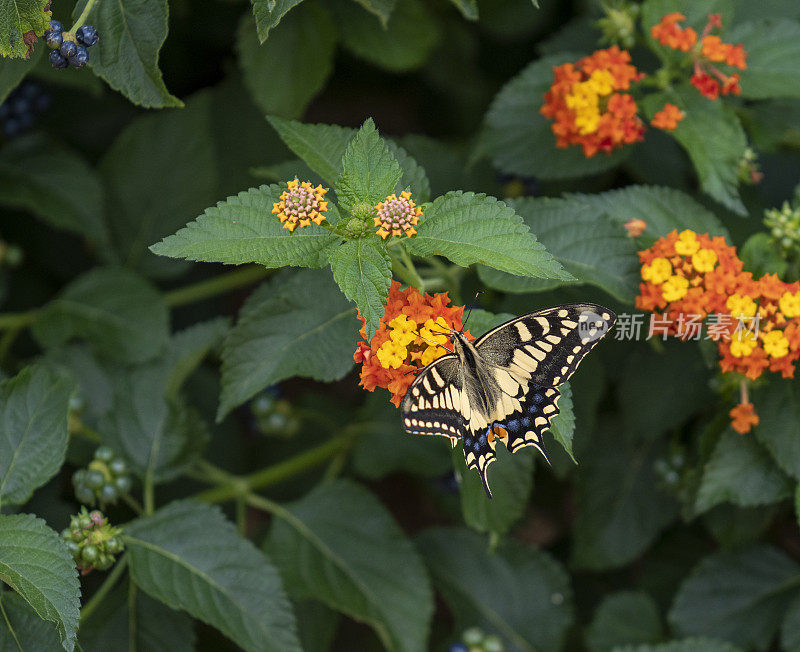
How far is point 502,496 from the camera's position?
6.86ft

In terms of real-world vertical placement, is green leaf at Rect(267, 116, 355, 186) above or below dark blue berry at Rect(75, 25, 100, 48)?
below

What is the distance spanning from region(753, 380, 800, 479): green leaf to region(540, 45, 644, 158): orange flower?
80 cm

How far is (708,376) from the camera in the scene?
248 cm

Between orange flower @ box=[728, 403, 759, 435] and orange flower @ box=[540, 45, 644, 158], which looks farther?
orange flower @ box=[540, 45, 644, 158]

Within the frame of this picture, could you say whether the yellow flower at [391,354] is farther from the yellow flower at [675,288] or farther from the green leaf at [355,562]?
the green leaf at [355,562]

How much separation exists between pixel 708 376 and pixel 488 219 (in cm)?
128

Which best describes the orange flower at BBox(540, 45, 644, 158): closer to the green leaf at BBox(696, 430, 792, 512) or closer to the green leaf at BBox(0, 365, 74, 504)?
the green leaf at BBox(696, 430, 792, 512)

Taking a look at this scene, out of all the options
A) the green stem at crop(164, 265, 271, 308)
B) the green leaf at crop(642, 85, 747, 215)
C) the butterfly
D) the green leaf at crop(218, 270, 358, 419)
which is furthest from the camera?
the green stem at crop(164, 265, 271, 308)

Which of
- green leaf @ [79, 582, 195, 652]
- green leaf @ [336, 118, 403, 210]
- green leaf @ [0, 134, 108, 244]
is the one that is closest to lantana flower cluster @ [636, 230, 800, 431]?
green leaf @ [336, 118, 403, 210]

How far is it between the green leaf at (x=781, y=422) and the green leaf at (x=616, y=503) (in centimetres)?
77

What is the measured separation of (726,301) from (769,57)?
0.93 meters

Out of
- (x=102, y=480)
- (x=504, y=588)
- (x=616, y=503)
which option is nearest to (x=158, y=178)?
(x=102, y=480)

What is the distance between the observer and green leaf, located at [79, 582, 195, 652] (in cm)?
218

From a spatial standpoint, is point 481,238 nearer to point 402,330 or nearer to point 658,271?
point 402,330
